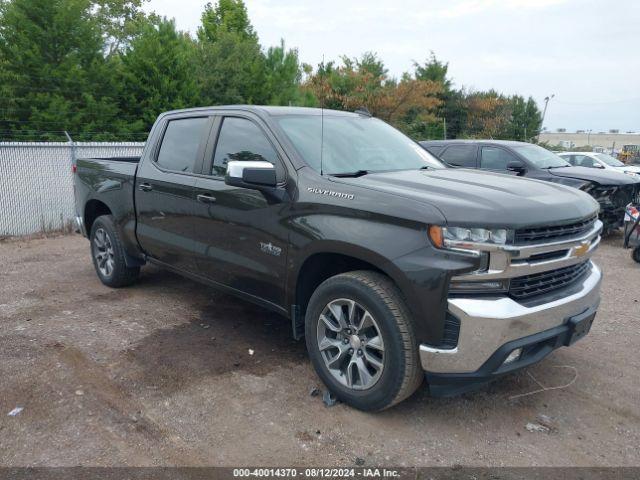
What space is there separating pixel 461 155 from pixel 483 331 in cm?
729

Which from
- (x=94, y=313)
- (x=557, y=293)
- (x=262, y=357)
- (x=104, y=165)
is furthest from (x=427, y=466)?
(x=104, y=165)

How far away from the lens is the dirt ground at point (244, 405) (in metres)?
2.94

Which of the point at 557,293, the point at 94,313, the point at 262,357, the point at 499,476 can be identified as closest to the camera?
the point at 499,476

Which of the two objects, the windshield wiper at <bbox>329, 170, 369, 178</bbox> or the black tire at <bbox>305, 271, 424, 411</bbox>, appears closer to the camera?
the black tire at <bbox>305, 271, 424, 411</bbox>

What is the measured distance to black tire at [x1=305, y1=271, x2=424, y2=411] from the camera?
9.80 ft

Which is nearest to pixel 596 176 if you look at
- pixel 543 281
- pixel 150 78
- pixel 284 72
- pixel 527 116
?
pixel 543 281

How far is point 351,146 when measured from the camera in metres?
4.08

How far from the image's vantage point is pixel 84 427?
3143 mm

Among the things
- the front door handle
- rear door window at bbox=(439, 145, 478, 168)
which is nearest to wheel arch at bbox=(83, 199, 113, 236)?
the front door handle

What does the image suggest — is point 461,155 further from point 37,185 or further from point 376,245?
point 37,185

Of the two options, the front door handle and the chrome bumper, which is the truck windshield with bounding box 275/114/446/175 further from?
the chrome bumper

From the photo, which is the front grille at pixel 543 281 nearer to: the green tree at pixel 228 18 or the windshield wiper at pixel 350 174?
the windshield wiper at pixel 350 174

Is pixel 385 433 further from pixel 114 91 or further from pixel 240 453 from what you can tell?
pixel 114 91

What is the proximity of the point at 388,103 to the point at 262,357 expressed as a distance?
811 inches
